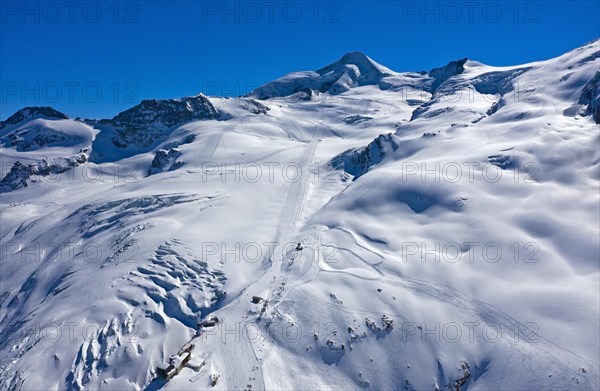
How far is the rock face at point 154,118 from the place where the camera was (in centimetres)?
10975

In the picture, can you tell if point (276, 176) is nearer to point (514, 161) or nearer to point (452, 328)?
point (514, 161)

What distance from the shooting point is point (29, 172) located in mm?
90625

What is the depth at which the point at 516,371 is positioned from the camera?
18.8 m

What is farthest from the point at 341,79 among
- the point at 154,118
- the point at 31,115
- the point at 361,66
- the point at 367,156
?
the point at 31,115

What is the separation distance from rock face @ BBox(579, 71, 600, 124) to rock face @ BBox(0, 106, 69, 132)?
146014mm

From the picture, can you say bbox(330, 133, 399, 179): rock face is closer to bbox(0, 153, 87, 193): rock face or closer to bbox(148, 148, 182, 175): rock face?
bbox(148, 148, 182, 175): rock face

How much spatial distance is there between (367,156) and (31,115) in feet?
429

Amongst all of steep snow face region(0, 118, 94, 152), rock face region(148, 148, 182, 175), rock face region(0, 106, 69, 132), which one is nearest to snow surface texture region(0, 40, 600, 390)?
rock face region(148, 148, 182, 175)

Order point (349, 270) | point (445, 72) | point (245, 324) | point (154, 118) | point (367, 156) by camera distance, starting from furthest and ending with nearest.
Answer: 1. point (445, 72)
2. point (154, 118)
3. point (367, 156)
4. point (349, 270)
5. point (245, 324)

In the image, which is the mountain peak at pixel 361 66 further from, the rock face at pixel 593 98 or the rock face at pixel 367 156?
the rock face at pixel 593 98

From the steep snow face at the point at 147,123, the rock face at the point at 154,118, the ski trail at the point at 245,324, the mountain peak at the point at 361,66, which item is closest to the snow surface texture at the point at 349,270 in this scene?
the ski trail at the point at 245,324

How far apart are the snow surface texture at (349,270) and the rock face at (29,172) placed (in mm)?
30434

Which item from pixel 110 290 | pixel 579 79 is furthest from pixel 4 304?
pixel 579 79

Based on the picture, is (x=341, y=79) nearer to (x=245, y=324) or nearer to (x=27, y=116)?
(x=27, y=116)
